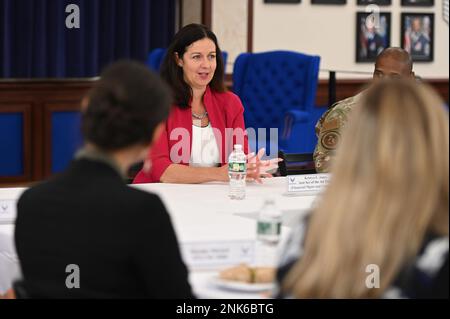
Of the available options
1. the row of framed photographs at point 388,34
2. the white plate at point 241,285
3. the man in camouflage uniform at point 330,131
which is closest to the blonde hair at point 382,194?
the white plate at point 241,285

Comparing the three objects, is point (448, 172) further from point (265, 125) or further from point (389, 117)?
point (265, 125)

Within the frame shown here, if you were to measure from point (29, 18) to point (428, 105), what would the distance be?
664cm

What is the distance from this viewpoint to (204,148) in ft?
14.1

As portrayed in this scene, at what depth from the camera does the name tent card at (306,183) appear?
371 centimetres

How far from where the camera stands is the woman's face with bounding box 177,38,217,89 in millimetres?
4293

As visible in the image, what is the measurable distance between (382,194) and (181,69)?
267 centimetres

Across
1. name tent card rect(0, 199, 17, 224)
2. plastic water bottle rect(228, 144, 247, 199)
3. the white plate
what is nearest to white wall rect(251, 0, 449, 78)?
plastic water bottle rect(228, 144, 247, 199)

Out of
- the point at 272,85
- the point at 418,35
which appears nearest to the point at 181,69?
the point at 272,85

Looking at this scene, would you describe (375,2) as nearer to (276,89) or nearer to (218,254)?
(276,89)

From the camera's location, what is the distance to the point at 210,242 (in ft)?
8.89

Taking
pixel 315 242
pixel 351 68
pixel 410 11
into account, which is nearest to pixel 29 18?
pixel 351 68

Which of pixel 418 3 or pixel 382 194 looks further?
pixel 418 3

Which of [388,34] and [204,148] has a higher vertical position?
[388,34]

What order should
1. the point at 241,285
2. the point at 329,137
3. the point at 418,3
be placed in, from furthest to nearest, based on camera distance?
1. the point at 418,3
2. the point at 329,137
3. the point at 241,285
